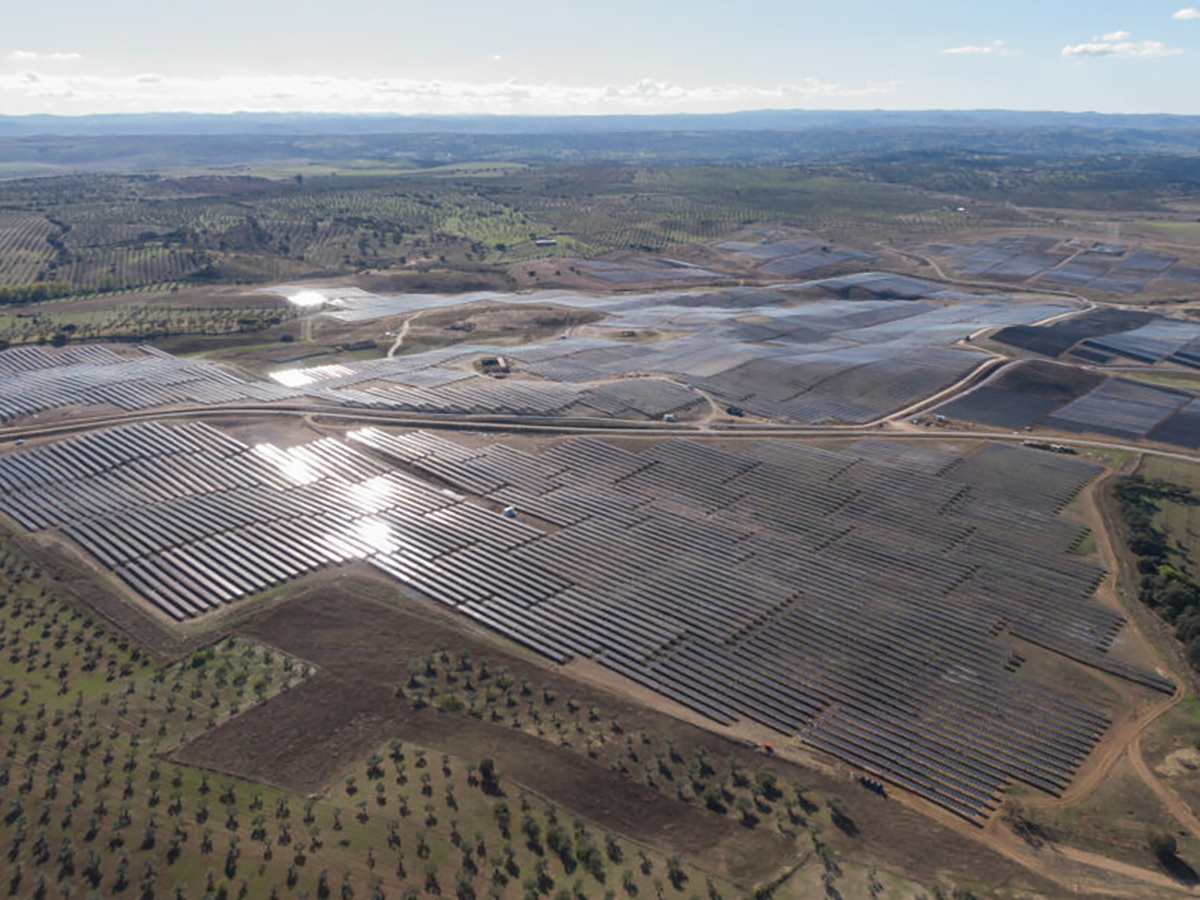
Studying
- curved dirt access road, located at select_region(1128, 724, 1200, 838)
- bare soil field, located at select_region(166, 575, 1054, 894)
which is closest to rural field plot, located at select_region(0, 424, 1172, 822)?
curved dirt access road, located at select_region(1128, 724, 1200, 838)

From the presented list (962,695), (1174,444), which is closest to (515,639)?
(962,695)

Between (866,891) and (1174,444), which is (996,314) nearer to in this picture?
(1174,444)

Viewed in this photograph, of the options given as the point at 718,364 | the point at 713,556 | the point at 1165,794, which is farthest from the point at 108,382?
the point at 1165,794

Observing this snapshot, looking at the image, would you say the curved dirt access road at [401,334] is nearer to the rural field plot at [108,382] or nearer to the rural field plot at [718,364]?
the rural field plot at [718,364]

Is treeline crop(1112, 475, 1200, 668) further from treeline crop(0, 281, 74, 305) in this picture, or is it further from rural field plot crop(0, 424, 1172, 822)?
treeline crop(0, 281, 74, 305)

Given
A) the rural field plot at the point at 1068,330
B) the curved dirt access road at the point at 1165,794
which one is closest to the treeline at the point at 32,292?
the rural field plot at the point at 1068,330

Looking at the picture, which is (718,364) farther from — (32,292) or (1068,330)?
(32,292)

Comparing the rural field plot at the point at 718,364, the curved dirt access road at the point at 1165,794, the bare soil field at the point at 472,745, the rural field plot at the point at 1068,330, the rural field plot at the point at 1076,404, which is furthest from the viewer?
the rural field plot at the point at 1068,330
